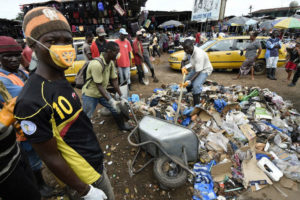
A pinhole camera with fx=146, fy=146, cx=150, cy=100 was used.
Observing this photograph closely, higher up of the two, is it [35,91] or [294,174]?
[35,91]

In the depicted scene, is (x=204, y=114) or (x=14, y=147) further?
(x=204, y=114)

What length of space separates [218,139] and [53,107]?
2887 mm

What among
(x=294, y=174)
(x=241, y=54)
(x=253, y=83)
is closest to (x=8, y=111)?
(x=294, y=174)

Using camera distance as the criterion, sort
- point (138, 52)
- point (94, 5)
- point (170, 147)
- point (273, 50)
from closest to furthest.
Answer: point (170, 147)
point (138, 52)
point (273, 50)
point (94, 5)

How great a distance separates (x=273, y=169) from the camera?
236 centimetres

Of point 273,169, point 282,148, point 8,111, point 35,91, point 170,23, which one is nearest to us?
point 35,91

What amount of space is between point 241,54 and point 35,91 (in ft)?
25.0

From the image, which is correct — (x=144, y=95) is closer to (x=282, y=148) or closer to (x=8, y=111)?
(x=282, y=148)

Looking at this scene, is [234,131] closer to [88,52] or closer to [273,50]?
[88,52]

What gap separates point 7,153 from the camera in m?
1.02

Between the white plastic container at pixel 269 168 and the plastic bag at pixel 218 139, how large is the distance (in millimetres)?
558

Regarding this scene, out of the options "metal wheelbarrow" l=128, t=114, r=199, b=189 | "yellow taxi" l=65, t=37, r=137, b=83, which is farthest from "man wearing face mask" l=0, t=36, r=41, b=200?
"yellow taxi" l=65, t=37, r=137, b=83

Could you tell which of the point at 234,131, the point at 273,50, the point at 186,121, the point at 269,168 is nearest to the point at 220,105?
the point at 234,131

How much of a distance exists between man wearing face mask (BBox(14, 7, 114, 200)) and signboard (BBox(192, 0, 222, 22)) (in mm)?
16653
